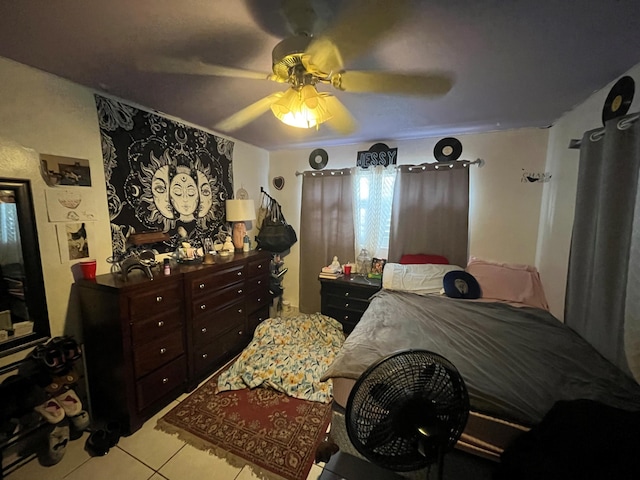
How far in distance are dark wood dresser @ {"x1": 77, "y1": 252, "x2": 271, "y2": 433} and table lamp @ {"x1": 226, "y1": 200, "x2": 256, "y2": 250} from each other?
1.90 feet

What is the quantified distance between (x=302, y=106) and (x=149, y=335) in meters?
1.70

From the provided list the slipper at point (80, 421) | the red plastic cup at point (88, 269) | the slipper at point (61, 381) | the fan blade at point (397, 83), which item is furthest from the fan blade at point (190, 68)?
the slipper at point (80, 421)

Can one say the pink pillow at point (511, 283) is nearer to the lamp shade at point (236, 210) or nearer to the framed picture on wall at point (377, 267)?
the framed picture on wall at point (377, 267)

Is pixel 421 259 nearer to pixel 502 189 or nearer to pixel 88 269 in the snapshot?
pixel 502 189

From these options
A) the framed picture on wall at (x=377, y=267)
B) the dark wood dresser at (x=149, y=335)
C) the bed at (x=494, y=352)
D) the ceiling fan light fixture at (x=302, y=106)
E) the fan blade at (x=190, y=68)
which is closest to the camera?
the bed at (x=494, y=352)

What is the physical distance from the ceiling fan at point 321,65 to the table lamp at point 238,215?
1376 mm

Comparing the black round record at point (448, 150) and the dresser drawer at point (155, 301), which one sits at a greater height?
the black round record at point (448, 150)

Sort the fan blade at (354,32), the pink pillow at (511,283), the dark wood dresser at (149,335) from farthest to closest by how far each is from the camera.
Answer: the pink pillow at (511,283)
the dark wood dresser at (149,335)
the fan blade at (354,32)

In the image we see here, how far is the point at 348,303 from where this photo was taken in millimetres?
2752

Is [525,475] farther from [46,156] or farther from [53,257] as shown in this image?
[46,156]

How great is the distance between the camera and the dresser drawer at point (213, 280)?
1.95 meters

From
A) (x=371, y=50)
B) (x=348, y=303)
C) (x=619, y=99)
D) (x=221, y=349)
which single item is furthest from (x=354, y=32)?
(x=221, y=349)

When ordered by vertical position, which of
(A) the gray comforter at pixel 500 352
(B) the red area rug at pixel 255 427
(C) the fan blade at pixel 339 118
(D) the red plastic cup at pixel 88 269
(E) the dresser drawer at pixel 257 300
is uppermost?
(C) the fan blade at pixel 339 118

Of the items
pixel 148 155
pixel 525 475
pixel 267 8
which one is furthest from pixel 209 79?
pixel 525 475
